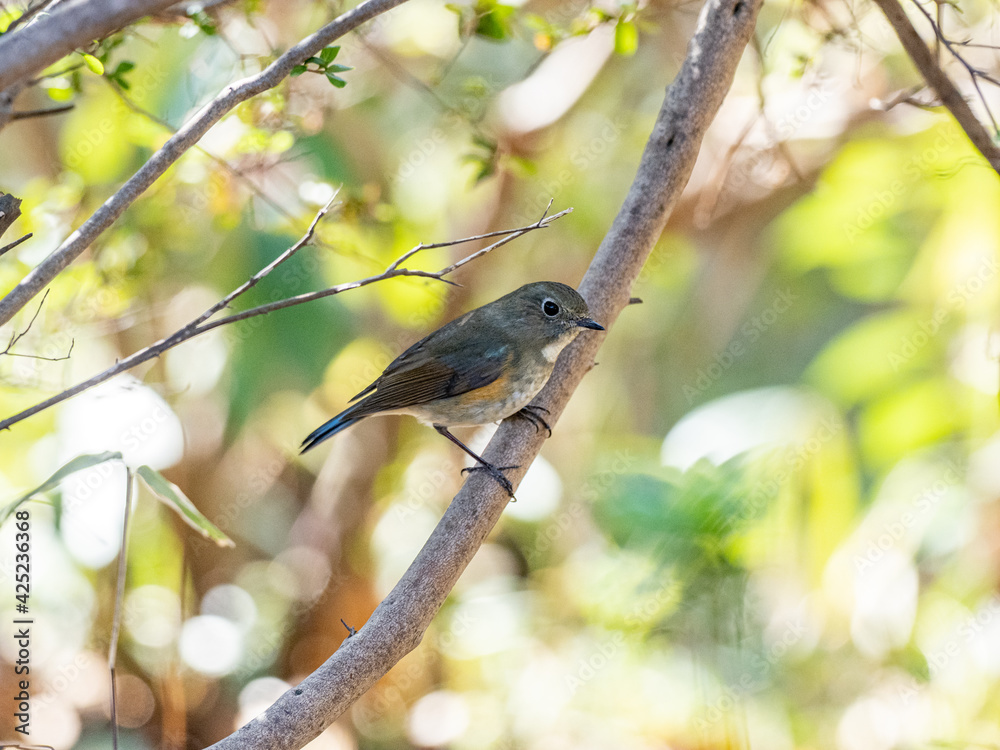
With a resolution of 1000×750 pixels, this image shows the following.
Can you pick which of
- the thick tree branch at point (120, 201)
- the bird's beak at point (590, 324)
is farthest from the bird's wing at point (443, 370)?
the thick tree branch at point (120, 201)

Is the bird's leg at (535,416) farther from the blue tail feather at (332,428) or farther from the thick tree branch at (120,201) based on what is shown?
the thick tree branch at (120,201)

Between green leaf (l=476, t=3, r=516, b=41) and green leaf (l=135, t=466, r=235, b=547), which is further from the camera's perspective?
green leaf (l=476, t=3, r=516, b=41)

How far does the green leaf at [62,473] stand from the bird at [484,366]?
30.9 inches

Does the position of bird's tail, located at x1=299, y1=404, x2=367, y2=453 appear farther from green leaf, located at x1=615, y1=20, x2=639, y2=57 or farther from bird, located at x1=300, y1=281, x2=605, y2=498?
green leaf, located at x1=615, y1=20, x2=639, y2=57

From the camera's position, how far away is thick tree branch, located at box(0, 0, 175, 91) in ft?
2.49

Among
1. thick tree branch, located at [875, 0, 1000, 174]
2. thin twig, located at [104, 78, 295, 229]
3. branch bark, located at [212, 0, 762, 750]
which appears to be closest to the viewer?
branch bark, located at [212, 0, 762, 750]

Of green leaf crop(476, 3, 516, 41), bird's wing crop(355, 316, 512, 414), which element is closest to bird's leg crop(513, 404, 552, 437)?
bird's wing crop(355, 316, 512, 414)

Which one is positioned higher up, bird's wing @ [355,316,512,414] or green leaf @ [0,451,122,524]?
green leaf @ [0,451,122,524]

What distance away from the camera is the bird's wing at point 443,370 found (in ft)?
7.23

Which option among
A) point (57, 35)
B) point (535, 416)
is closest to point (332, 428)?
point (535, 416)

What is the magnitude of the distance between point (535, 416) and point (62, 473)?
43.3 inches

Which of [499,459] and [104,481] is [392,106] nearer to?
[104,481]

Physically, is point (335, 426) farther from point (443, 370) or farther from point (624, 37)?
point (624, 37)

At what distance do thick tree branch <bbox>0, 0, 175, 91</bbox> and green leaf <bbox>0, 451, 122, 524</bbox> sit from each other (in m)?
0.58
